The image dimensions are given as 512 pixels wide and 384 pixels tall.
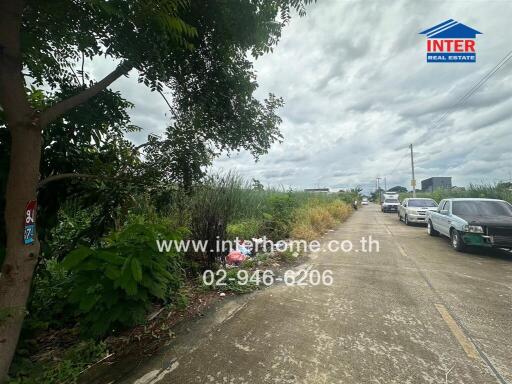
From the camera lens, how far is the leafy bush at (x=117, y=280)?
250cm

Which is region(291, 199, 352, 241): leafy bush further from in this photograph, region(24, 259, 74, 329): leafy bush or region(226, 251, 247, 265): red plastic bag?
region(24, 259, 74, 329): leafy bush

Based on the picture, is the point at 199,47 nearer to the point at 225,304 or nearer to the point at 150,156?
the point at 150,156

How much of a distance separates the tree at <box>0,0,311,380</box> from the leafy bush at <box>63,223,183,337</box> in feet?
1.79

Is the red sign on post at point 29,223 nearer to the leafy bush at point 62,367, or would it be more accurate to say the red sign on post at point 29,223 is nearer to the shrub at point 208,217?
the leafy bush at point 62,367

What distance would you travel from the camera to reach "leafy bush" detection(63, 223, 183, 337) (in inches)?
98.6

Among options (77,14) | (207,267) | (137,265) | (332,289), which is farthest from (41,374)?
(332,289)

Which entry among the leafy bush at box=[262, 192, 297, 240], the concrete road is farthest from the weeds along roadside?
the leafy bush at box=[262, 192, 297, 240]

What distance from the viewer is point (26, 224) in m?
1.99

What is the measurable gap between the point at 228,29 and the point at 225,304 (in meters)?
3.76

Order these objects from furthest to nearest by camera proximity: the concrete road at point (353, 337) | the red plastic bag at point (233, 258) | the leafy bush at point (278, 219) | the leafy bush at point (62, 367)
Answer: the leafy bush at point (278, 219)
the red plastic bag at point (233, 258)
the concrete road at point (353, 337)
the leafy bush at point (62, 367)

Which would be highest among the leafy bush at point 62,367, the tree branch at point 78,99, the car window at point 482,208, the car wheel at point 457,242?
the tree branch at point 78,99

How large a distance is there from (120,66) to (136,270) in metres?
2.08

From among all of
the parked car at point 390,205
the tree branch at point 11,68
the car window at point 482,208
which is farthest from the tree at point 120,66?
the parked car at point 390,205

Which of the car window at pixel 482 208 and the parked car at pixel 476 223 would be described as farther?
the car window at pixel 482 208
